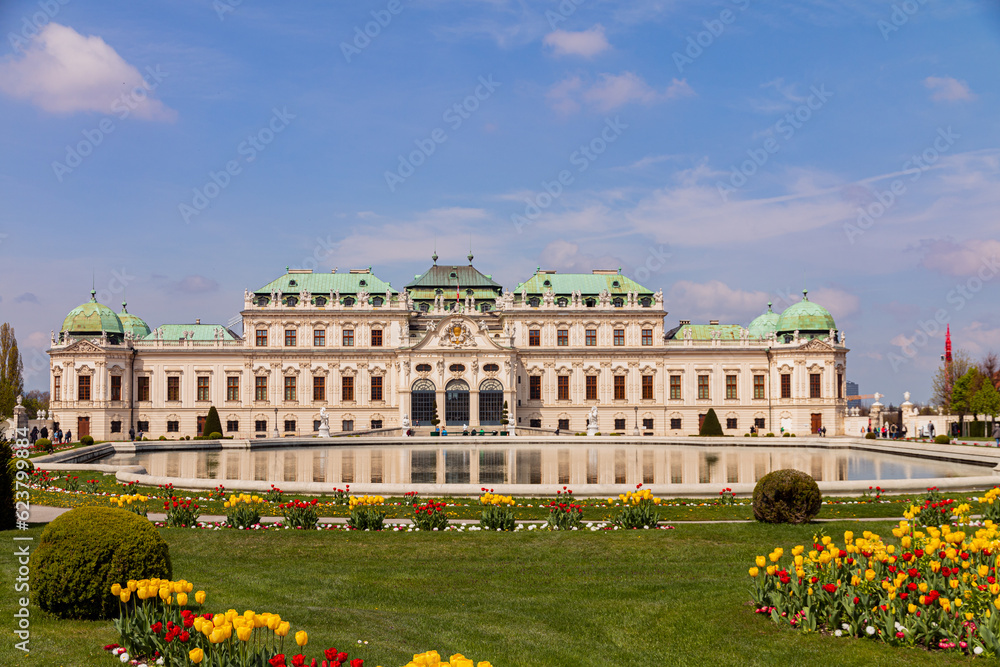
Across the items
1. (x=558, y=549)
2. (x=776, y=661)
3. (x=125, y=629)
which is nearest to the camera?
(x=125, y=629)

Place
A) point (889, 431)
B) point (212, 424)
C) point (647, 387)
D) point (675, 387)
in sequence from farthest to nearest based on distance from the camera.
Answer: point (675, 387) < point (647, 387) < point (212, 424) < point (889, 431)

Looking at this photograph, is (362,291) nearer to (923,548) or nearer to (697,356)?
(697,356)

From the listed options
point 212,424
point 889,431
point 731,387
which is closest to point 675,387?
point 731,387

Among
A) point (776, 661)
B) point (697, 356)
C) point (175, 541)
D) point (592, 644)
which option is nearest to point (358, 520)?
point (175, 541)

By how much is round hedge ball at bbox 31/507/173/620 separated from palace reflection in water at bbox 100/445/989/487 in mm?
18266

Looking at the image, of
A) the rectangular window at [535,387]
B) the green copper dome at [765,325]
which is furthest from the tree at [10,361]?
the green copper dome at [765,325]

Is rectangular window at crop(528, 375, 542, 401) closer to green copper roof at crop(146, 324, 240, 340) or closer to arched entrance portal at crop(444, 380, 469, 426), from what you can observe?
arched entrance portal at crop(444, 380, 469, 426)

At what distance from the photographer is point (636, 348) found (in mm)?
78062

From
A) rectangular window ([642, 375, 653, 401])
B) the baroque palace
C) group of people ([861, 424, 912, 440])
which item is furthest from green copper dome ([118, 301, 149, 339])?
group of people ([861, 424, 912, 440])

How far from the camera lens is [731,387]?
78938 mm

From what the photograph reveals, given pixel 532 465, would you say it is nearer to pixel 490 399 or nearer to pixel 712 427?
pixel 712 427

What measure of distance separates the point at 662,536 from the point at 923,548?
6892mm

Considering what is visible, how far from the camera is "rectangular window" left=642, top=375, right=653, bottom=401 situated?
78.4 m

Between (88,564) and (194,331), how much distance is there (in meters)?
72.5
